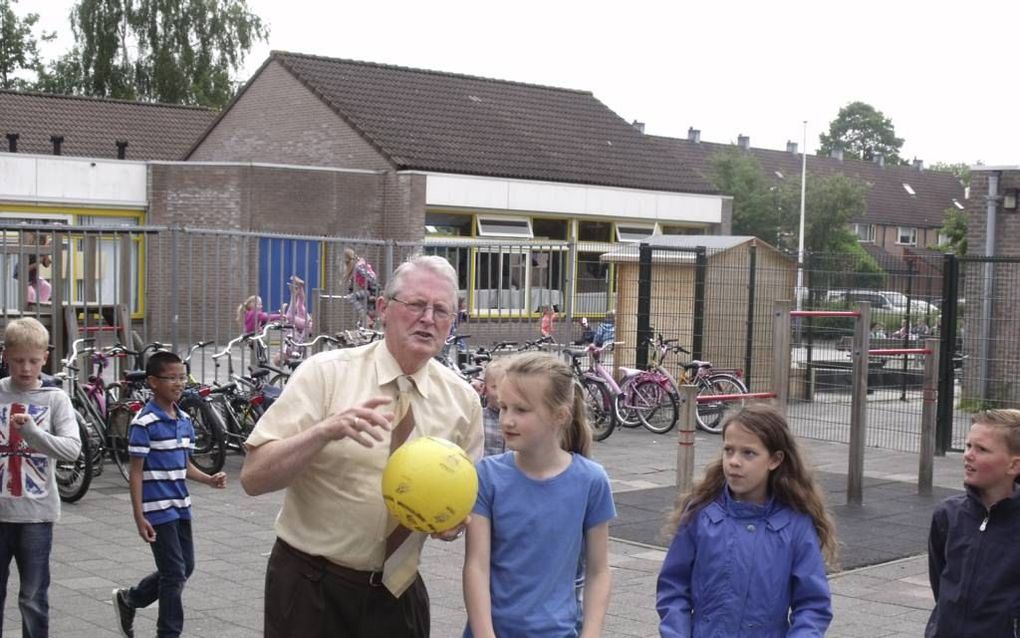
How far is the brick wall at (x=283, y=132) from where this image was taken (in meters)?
35.9

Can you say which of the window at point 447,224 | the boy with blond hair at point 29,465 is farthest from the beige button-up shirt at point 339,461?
the window at point 447,224

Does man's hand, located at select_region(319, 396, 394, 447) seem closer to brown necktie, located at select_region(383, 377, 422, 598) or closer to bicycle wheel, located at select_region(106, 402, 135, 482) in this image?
brown necktie, located at select_region(383, 377, 422, 598)

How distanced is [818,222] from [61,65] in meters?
34.5

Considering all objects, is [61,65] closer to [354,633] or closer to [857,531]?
[857,531]

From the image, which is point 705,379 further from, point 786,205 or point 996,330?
point 786,205

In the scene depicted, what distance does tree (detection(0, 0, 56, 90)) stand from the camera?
63.0 m

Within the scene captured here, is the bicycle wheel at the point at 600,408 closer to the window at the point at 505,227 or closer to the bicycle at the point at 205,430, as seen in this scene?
the bicycle at the point at 205,430

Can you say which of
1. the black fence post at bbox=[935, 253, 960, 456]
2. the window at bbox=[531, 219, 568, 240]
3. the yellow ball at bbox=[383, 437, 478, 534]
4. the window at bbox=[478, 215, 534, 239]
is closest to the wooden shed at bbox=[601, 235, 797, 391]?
the black fence post at bbox=[935, 253, 960, 456]

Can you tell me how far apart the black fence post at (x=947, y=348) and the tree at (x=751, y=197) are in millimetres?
43430

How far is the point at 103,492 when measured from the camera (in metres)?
11.7

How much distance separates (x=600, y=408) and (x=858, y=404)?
5251 mm

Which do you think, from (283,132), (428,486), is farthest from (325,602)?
(283,132)

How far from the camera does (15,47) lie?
63250 mm

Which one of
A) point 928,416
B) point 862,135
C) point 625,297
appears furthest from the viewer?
point 862,135
